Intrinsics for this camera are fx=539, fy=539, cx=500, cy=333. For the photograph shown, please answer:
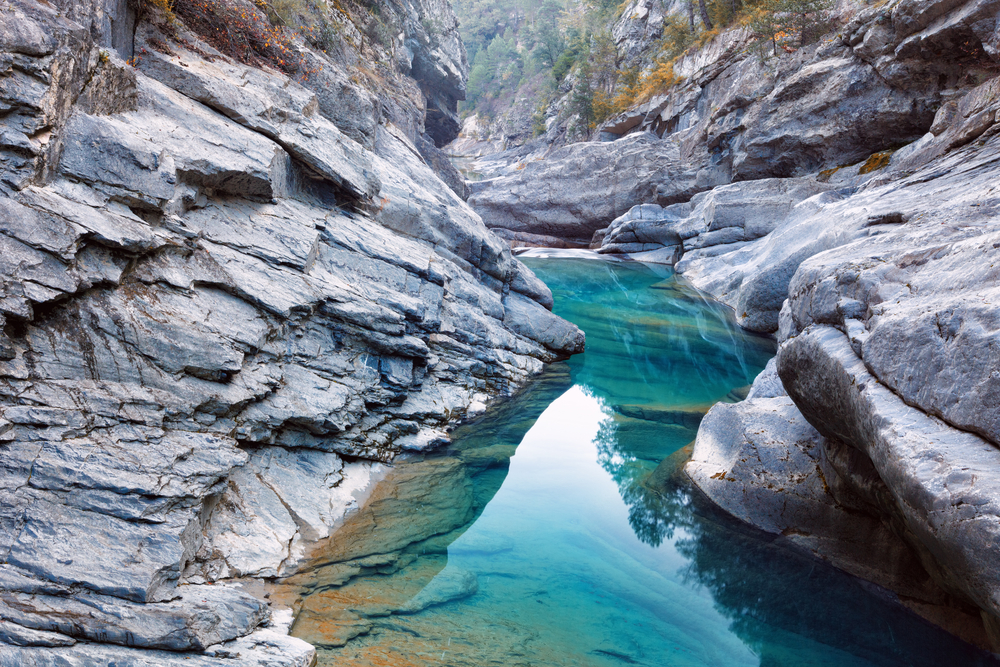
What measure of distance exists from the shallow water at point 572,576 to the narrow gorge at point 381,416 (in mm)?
37

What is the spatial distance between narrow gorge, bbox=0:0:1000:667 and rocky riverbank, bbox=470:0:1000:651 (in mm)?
39

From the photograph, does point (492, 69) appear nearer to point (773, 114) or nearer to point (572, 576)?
point (773, 114)

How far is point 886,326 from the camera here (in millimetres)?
4492

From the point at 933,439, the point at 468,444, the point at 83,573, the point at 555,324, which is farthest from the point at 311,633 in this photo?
the point at 555,324

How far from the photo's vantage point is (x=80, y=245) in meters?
5.30

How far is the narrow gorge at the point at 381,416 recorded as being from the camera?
404cm

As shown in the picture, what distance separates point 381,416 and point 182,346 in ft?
9.53

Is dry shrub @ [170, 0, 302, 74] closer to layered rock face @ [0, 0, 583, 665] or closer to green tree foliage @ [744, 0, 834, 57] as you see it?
layered rock face @ [0, 0, 583, 665]

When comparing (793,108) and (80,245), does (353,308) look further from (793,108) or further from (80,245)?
(793,108)

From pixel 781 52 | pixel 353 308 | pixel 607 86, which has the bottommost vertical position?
pixel 353 308

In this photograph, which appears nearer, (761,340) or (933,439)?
(933,439)

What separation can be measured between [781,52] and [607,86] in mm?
20661

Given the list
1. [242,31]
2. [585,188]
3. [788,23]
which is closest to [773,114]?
[788,23]

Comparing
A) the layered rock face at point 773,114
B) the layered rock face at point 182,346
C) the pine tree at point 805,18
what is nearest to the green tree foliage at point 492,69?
the layered rock face at point 773,114
